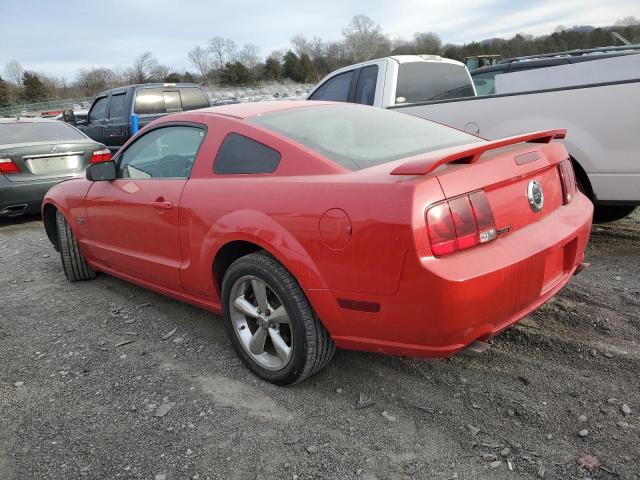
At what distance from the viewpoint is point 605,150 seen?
4000 millimetres

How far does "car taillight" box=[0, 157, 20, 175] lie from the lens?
272 inches

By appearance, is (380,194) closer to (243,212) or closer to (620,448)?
(243,212)

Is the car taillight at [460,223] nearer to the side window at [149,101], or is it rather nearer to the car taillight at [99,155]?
the car taillight at [99,155]

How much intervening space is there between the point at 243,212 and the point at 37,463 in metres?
1.47

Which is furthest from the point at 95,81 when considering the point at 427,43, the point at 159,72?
the point at 427,43

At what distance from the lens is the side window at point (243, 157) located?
109 inches

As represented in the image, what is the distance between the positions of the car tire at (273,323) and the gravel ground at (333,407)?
0.13 meters

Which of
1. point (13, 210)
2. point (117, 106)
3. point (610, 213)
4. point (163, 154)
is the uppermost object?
point (117, 106)

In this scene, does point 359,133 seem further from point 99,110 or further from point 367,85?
point 99,110

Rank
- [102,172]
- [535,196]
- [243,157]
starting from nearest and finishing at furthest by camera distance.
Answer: [535,196] < [243,157] < [102,172]

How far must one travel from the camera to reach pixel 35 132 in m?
7.62

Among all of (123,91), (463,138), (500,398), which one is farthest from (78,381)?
(123,91)

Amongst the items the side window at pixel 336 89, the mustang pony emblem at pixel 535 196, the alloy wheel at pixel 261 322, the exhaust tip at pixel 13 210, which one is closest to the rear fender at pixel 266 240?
the alloy wheel at pixel 261 322

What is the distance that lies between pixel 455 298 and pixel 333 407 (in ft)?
2.95
